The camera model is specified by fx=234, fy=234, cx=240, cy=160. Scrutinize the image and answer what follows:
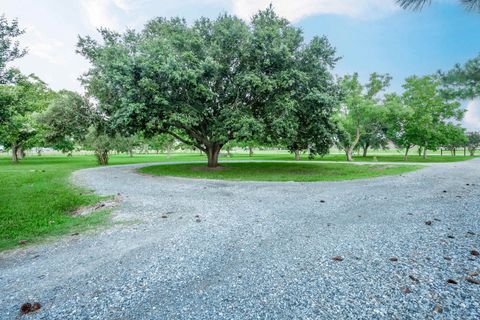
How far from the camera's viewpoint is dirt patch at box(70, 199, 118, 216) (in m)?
5.98

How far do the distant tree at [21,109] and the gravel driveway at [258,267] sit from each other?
6681 millimetres

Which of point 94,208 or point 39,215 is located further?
point 94,208

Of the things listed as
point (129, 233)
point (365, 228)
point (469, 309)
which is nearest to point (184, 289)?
point (129, 233)

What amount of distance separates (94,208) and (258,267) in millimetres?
5309

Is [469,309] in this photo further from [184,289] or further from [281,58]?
[281,58]

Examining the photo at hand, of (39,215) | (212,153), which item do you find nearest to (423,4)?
(39,215)

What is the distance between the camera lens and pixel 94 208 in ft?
20.8

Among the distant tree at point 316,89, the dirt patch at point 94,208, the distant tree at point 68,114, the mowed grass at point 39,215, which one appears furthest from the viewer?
the distant tree at point 68,114

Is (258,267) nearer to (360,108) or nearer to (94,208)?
(94,208)

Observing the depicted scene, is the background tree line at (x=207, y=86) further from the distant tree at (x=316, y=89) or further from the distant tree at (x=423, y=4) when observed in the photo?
the distant tree at (x=423, y=4)

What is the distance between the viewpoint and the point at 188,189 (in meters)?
9.05

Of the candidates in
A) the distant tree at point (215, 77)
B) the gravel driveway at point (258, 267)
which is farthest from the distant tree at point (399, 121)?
the gravel driveway at point (258, 267)

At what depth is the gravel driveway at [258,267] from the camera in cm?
229

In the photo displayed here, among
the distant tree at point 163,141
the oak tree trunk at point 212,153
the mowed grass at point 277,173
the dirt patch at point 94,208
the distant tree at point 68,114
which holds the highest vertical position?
the distant tree at point 68,114
